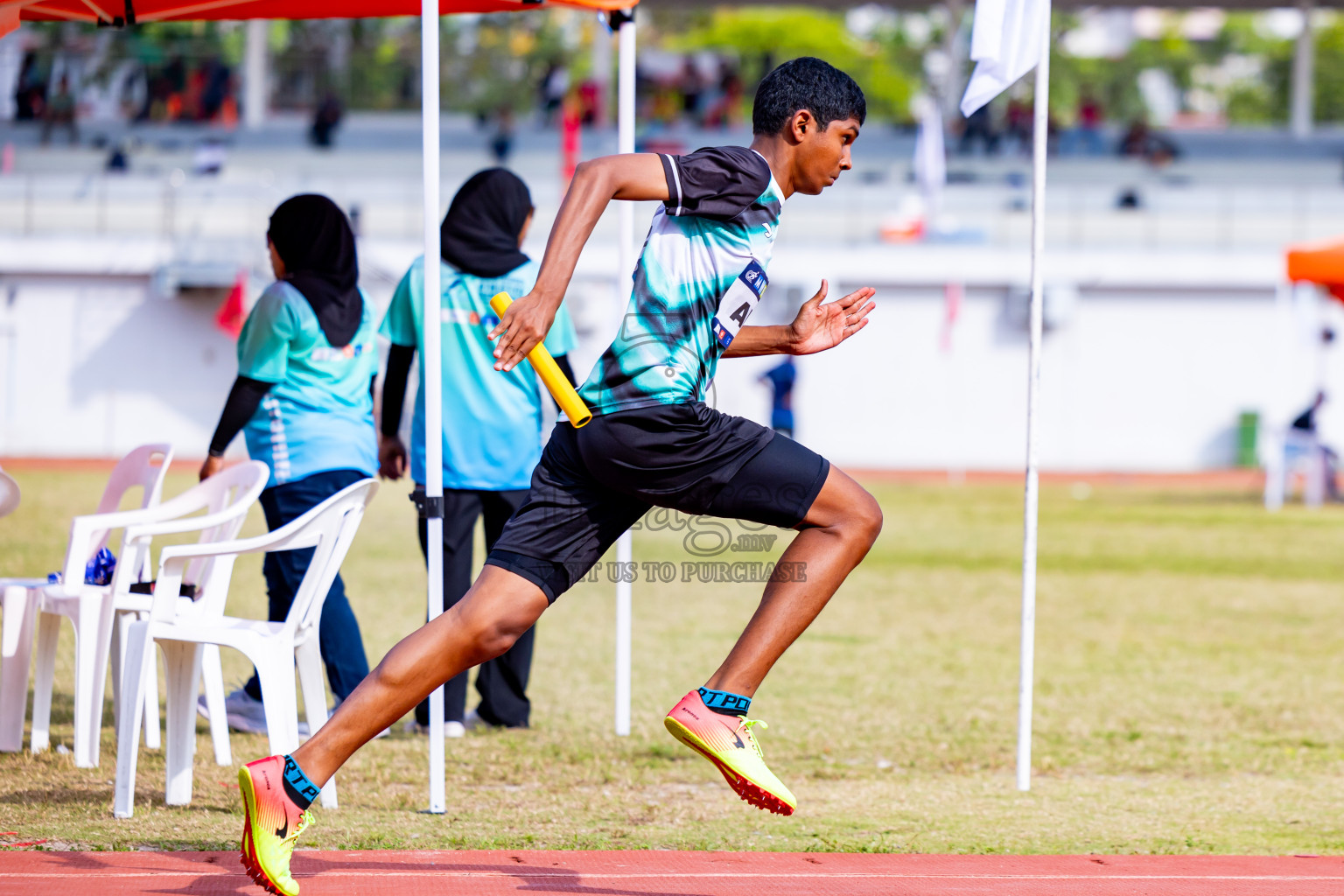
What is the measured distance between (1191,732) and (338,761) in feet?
13.9

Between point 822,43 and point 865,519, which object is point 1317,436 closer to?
point 865,519

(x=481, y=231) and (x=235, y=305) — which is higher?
(x=235, y=305)

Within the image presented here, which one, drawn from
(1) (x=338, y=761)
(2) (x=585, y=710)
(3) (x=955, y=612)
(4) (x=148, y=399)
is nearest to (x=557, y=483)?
(1) (x=338, y=761)

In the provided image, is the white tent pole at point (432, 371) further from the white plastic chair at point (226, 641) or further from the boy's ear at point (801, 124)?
the boy's ear at point (801, 124)

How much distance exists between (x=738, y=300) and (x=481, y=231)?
7.98 ft

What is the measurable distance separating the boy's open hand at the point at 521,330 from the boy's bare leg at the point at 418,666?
59 cm

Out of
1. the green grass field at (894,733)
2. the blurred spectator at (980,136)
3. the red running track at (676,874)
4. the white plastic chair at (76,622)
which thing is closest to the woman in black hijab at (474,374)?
the green grass field at (894,733)

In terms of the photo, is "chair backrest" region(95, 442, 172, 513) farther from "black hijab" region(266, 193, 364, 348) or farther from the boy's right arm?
the boy's right arm

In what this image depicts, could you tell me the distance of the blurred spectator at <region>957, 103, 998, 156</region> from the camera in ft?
107

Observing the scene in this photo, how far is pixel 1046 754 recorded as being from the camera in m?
5.82

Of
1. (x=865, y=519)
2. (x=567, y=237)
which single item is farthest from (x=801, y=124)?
(x=865, y=519)

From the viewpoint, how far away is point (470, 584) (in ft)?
19.1

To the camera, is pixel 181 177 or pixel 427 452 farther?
pixel 181 177

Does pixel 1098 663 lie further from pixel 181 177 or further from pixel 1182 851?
pixel 181 177
